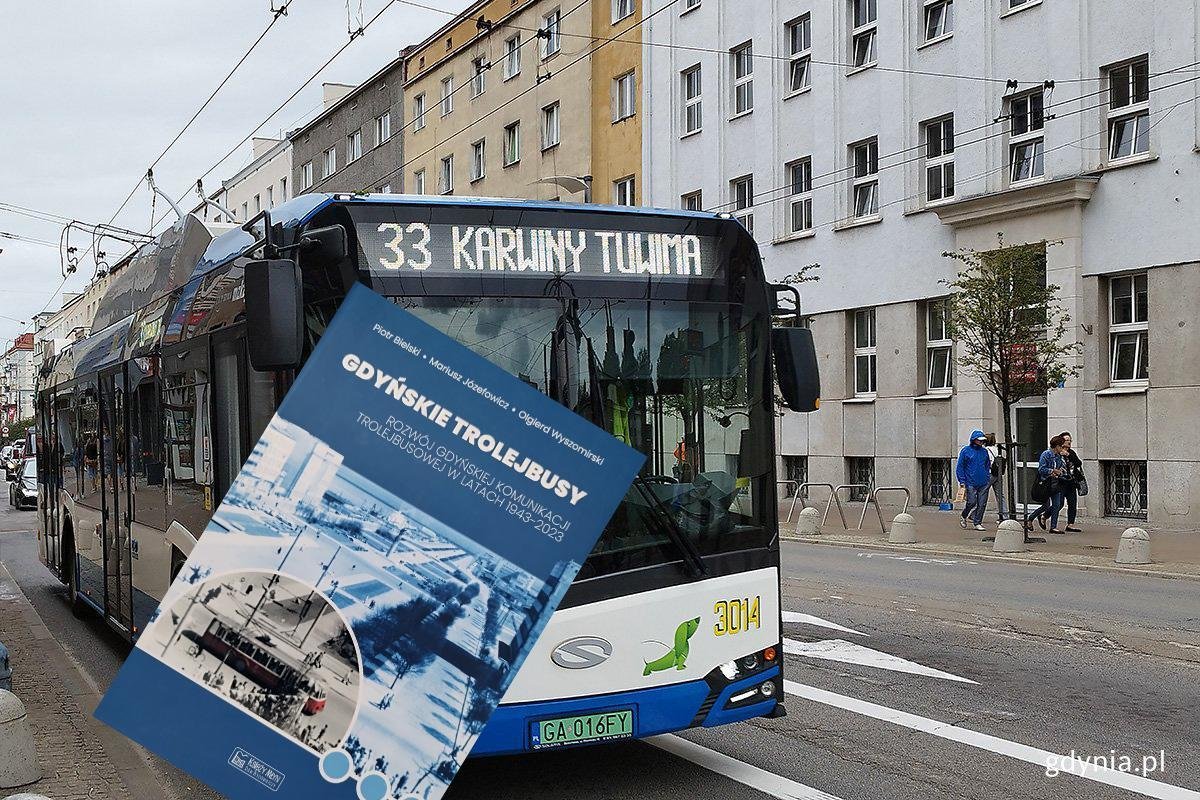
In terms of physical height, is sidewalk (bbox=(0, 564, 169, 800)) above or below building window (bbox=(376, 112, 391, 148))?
below

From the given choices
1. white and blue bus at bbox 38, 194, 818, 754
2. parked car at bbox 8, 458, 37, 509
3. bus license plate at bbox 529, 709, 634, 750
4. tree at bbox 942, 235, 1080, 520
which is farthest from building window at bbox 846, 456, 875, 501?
bus license plate at bbox 529, 709, 634, 750

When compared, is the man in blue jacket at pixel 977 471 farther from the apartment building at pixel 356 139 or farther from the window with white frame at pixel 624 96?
the apartment building at pixel 356 139

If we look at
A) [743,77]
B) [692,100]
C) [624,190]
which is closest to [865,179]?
[743,77]

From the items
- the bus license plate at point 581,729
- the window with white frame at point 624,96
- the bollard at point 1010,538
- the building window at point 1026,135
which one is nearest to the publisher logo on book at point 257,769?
the bus license plate at point 581,729

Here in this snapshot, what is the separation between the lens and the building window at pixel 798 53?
32.4 meters

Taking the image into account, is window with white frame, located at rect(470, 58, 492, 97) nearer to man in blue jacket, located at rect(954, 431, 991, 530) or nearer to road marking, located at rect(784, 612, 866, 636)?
man in blue jacket, located at rect(954, 431, 991, 530)

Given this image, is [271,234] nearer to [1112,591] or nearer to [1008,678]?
[1008,678]

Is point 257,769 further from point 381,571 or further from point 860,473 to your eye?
point 860,473

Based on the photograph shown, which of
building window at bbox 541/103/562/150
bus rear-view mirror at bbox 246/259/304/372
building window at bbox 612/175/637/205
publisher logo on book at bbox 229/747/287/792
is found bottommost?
publisher logo on book at bbox 229/747/287/792

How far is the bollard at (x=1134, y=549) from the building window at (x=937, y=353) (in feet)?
33.4

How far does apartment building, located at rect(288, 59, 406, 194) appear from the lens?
2155 inches

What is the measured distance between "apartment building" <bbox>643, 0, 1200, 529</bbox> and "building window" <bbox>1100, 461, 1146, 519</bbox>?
0.04 m

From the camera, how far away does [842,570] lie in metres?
17.5

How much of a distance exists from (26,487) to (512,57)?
20.0 m
